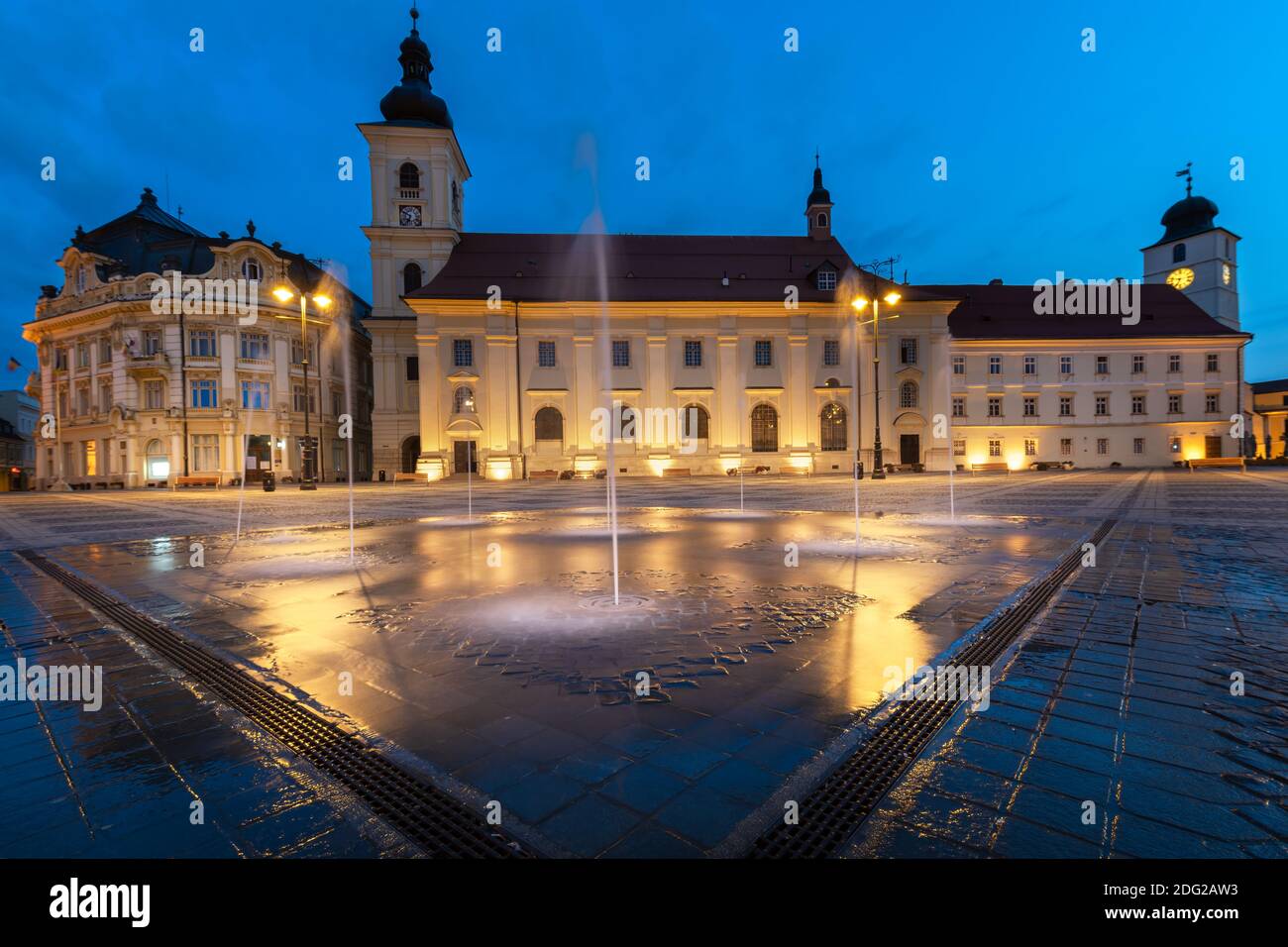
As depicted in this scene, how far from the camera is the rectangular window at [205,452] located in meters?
40.3

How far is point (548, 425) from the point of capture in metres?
42.4

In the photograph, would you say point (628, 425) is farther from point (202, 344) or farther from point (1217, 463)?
point (1217, 463)

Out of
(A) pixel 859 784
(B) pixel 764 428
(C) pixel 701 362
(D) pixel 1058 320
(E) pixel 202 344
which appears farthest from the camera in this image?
(D) pixel 1058 320

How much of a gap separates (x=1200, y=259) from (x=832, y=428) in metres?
46.4

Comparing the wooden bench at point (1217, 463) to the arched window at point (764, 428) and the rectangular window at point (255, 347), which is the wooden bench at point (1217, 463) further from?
the rectangular window at point (255, 347)

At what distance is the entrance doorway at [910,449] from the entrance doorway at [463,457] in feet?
104

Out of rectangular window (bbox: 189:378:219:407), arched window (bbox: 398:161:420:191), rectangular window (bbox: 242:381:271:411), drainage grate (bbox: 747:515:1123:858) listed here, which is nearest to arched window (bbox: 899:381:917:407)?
arched window (bbox: 398:161:420:191)

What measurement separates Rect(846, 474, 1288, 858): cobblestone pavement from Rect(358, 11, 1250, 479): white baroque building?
3688 centimetres

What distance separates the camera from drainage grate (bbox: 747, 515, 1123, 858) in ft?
7.20

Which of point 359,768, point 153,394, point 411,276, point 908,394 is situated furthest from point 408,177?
point 359,768
